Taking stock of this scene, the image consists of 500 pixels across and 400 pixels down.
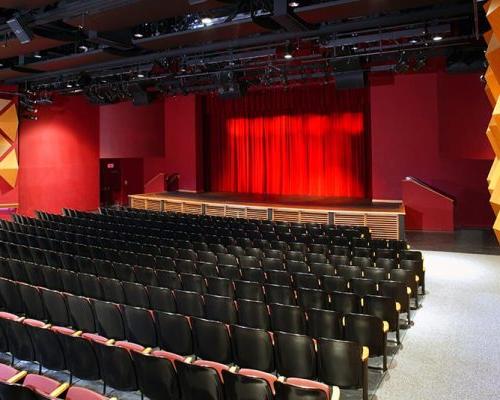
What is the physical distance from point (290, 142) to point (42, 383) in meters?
13.8

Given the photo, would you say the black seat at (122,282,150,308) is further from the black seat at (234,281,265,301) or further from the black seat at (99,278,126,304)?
the black seat at (234,281,265,301)

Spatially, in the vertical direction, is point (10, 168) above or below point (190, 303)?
above

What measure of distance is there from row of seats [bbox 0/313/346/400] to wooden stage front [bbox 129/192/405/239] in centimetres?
704

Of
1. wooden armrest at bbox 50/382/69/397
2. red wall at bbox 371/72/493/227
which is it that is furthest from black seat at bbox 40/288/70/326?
red wall at bbox 371/72/493/227

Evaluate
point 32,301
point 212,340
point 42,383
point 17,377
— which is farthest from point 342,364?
point 32,301

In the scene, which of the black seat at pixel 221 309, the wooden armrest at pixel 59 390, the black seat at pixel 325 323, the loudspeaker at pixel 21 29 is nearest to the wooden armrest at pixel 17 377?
the wooden armrest at pixel 59 390

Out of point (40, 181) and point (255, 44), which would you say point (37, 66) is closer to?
point (40, 181)

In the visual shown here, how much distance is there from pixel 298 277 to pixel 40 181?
10707mm

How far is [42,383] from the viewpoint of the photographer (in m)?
2.94

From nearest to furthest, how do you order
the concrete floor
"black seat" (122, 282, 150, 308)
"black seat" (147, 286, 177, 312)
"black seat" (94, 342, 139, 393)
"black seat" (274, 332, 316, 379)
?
"black seat" (94, 342, 139, 393)
"black seat" (274, 332, 316, 379)
the concrete floor
"black seat" (147, 286, 177, 312)
"black seat" (122, 282, 150, 308)

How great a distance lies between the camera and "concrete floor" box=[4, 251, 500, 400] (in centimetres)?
389

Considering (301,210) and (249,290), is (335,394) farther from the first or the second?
(301,210)

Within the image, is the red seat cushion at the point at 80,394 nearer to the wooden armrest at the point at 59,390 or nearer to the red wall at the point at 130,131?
the wooden armrest at the point at 59,390

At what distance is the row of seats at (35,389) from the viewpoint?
261 centimetres
